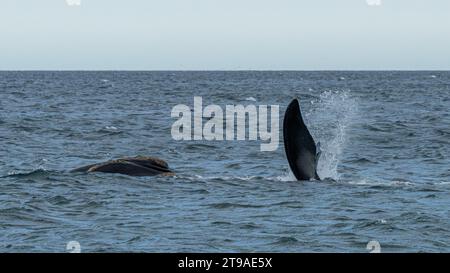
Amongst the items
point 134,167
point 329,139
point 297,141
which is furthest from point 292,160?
point 329,139

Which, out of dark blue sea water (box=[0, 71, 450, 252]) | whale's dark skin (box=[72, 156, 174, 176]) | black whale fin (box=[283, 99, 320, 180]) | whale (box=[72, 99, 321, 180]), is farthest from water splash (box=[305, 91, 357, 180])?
whale's dark skin (box=[72, 156, 174, 176])

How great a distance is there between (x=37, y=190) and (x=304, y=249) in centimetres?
863

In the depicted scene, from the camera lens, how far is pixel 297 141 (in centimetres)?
1928

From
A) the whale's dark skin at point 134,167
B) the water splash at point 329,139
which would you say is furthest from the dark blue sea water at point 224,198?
the whale's dark skin at point 134,167

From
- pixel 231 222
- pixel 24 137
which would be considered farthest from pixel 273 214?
pixel 24 137

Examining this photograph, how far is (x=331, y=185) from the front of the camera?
20.8 metres

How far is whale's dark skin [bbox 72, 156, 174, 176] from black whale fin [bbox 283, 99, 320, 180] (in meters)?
4.11

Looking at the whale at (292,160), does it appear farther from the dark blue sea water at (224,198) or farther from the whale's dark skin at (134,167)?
the dark blue sea water at (224,198)

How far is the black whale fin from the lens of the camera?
62.1ft

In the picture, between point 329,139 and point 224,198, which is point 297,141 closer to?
point 224,198

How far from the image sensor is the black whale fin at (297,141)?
62.1 feet
